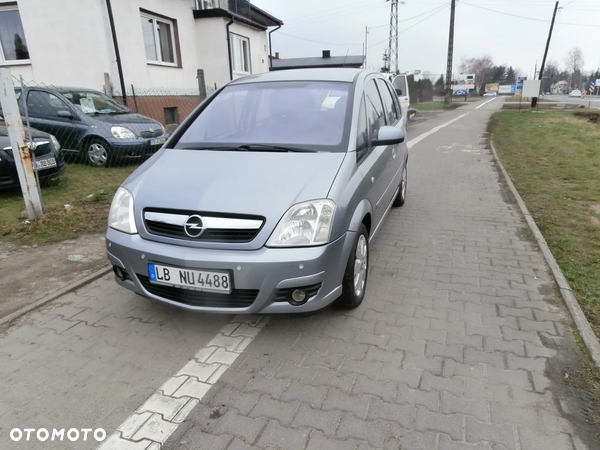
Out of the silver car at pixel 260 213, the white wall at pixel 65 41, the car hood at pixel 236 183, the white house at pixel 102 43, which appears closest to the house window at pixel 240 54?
the white house at pixel 102 43

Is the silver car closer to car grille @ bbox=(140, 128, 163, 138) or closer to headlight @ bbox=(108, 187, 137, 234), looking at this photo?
headlight @ bbox=(108, 187, 137, 234)

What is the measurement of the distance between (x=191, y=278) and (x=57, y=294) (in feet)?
5.62

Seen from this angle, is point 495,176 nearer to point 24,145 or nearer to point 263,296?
point 263,296

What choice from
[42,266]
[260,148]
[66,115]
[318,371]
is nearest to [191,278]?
[318,371]

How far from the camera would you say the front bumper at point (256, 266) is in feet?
8.18

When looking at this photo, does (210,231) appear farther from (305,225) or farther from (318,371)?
(318,371)

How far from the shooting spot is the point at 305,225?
102 inches

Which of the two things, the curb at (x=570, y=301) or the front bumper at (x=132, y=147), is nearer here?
the curb at (x=570, y=301)

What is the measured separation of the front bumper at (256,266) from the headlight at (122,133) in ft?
19.3

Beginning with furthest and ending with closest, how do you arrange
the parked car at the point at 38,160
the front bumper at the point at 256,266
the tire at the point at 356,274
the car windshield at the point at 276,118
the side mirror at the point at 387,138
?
the parked car at the point at 38,160
the side mirror at the point at 387,138
the car windshield at the point at 276,118
the tire at the point at 356,274
the front bumper at the point at 256,266

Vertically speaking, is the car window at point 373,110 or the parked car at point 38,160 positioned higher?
the car window at point 373,110

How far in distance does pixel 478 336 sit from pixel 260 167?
1936 millimetres

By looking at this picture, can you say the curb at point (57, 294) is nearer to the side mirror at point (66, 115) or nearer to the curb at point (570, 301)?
the curb at point (570, 301)

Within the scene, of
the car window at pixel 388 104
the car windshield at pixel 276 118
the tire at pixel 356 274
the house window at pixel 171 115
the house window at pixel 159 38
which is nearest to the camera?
the tire at pixel 356 274
